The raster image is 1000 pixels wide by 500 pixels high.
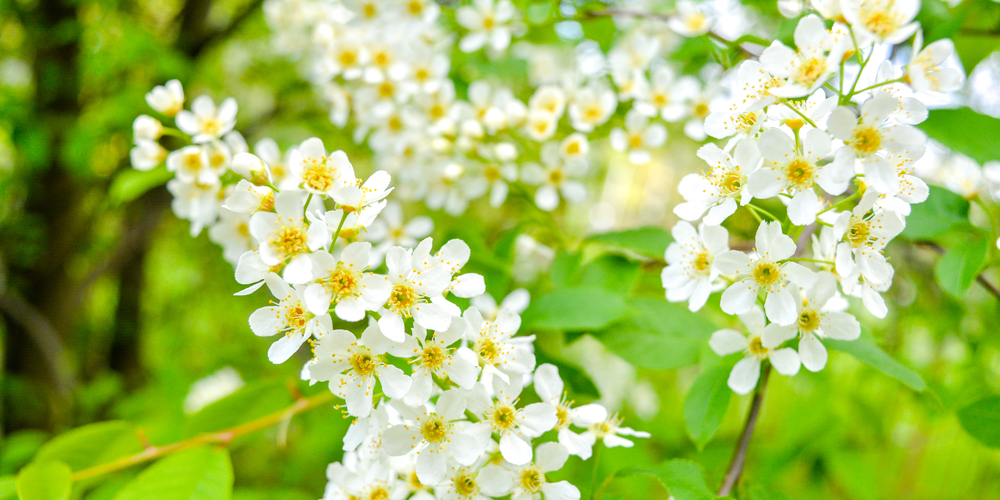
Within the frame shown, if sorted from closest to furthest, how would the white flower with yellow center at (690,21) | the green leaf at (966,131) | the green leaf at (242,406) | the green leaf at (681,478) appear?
1. the green leaf at (681,478)
2. the green leaf at (966,131)
3. the green leaf at (242,406)
4. the white flower with yellow center at (690,21)

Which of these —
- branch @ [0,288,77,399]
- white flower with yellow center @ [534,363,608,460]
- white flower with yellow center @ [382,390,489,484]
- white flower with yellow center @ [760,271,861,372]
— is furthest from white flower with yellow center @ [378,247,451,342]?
branch @ [0,288,77,399]

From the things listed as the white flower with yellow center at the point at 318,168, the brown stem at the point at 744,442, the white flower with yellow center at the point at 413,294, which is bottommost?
the brown stem at the point at 744,442

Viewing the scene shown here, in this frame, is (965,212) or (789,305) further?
(965,212)

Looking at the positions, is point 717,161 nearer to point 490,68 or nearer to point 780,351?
point 780,351

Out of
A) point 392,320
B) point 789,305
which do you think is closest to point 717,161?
point 789,305

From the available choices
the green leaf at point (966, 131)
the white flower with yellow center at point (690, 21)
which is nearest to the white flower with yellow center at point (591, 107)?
the white flower with yellow center at point (690, 21)

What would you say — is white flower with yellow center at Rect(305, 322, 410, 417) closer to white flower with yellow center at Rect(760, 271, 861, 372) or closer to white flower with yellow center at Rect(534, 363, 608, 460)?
white flower with yellow center at Rect(534, 363, 608, 460)

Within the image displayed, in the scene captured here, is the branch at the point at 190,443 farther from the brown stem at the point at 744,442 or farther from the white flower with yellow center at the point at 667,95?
the white flower with yellow center at the point at 667,95
